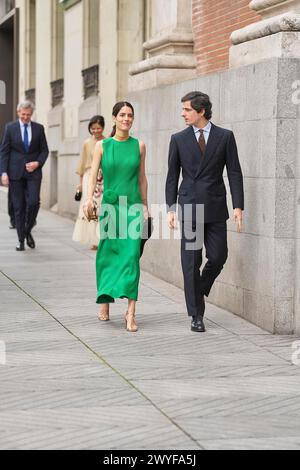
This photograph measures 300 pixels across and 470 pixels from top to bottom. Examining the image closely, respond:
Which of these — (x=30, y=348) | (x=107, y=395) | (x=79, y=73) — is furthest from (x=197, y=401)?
(x=79, y=73)

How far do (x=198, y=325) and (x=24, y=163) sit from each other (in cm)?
650

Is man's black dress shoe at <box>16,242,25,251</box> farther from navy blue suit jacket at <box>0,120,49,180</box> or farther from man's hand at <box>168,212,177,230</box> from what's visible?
man's hand at <box>168,212,177,230</box>

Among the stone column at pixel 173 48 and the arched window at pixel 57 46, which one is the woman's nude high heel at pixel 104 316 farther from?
the arched window at pixel 57 46

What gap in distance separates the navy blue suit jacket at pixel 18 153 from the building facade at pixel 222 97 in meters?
1.54

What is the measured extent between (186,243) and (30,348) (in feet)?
5.47

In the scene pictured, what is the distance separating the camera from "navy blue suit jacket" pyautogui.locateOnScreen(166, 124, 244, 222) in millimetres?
9156

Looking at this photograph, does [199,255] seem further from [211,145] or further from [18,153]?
[18,153]

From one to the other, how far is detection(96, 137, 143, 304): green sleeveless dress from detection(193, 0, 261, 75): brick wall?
2855 millimetres

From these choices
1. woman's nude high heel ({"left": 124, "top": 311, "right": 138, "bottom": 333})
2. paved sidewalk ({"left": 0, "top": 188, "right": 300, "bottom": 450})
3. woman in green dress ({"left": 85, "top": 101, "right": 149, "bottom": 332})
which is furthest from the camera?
Result: woman in green dress ({"left": 85, "top": 101, "right": 149, "bottom": 332})

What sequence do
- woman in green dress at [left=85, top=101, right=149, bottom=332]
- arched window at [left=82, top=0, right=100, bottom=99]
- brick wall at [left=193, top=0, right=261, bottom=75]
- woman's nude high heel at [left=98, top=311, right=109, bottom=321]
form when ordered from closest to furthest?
woman in green dress at [left=85, top=101, right=149, bottom=332] → woman's nude high heel at [left=98, top=311, right=109, bottom=321] → brick wall at [left=193, top=0, right=261, bottom=75] → arched window at [left=82, top=0, right=100, bottom=99]

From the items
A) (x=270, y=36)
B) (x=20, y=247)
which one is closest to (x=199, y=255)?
(x=270, y=36)

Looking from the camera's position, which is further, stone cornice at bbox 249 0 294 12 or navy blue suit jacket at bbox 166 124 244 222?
stone cornice at bbox 249 0 294 12

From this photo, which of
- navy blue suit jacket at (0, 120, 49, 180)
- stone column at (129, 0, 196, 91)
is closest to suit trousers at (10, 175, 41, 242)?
navy blue suit jacket at (0, 120, 49, 180)

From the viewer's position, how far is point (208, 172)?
30.2ft
